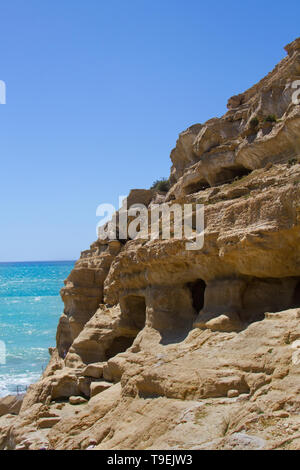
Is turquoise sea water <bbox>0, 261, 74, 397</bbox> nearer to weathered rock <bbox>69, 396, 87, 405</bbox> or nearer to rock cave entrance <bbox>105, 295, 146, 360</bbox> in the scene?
rock cave entrance <bbox>105, 295, 146, 360</bbox>

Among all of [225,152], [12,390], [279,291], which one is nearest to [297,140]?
[225,152]

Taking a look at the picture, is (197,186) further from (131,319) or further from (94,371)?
(94,371)

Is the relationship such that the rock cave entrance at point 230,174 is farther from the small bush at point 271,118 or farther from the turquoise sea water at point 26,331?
the turquoise sea water at point 26,331

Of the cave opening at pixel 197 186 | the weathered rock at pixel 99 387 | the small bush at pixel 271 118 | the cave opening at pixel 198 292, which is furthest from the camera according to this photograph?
the cave opening at pixel 197 186

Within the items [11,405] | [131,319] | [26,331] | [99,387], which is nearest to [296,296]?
[99,387]

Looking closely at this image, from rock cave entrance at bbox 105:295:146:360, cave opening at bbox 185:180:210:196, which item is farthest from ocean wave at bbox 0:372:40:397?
cave opening at bbox 185:180:210:196

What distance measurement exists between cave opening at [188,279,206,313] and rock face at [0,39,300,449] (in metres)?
0.05

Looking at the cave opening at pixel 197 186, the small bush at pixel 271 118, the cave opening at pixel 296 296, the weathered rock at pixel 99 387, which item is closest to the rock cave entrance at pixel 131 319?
the weathered rock at pixel 99 387

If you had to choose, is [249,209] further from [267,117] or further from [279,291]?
[267,117]

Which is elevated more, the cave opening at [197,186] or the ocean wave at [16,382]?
the cave opening at [197,186]

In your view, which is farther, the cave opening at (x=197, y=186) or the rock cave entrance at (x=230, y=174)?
the cave opening at (x=197, y=186)

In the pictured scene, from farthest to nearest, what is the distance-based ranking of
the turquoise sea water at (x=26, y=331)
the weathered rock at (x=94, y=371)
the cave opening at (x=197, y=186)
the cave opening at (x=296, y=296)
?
the turquoise sea water at (x=26, y=331) < the cave opening at (x=197, y=186) < the weathered rock at (x=94, y=371) < the cave opening at (x=296, y=296)

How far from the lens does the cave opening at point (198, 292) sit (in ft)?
49.0

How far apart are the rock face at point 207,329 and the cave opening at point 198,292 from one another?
0.05 meters
